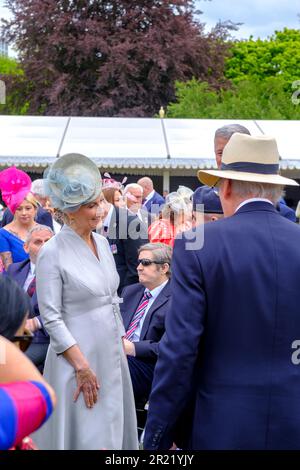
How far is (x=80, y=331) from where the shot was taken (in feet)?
15.2

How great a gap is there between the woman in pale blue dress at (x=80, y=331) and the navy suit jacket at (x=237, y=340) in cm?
134

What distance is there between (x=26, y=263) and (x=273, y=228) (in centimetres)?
324

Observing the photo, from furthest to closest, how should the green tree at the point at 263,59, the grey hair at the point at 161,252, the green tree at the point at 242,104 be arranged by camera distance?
the green tree at the point at 263,59
the green tree at the point at 242,104
the grey hair at the point at 161,252

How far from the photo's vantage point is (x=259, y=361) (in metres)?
3.29

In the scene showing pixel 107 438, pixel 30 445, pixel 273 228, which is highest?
pixel 273 228

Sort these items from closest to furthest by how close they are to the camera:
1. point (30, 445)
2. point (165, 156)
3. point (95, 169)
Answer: point (30, 445) → point (95, 169) → point (165, 156)

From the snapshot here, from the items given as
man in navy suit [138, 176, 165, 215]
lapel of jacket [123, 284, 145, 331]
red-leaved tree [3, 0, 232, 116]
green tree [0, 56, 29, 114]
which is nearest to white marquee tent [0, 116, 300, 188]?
man in navy suit [138, 176, 165, 215]

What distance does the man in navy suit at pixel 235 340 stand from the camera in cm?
328

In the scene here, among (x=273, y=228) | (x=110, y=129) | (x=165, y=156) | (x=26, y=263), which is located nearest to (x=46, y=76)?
(x=110, y=129)

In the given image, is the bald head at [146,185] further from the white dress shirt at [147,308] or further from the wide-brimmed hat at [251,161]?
the wide-brimmed hat at [251,161]

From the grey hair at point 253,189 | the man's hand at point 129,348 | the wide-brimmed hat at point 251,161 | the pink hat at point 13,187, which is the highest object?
the wide-brimmed hat at point 251,161

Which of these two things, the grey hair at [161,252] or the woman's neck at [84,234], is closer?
the woman's neck at [84,234]

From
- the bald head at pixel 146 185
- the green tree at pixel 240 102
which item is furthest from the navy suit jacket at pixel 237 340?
the green tree at pixel 240 102
